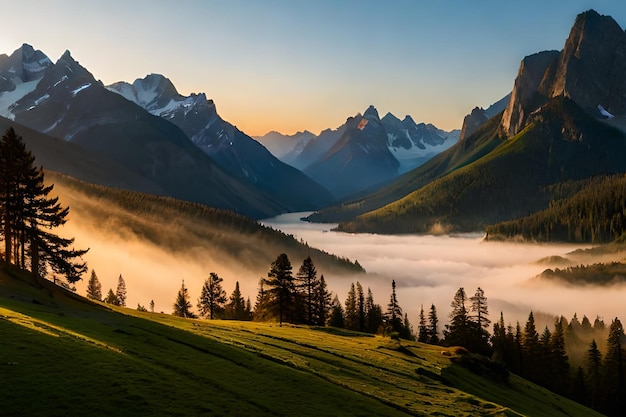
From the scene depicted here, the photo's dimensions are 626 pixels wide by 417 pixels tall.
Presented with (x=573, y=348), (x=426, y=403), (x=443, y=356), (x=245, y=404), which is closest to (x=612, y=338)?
(x=573, y=348)

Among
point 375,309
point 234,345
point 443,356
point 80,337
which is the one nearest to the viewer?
point 80,337

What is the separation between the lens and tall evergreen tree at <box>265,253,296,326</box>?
293 feet

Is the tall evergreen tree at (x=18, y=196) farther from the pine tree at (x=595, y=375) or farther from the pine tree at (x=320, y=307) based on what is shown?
the pine tree at (x=595, y=375)

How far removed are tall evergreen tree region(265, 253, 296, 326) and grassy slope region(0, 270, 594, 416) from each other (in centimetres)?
2615

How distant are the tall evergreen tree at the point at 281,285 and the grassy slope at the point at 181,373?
26.2 m

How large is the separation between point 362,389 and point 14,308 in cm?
3321

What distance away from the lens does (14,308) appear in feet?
134

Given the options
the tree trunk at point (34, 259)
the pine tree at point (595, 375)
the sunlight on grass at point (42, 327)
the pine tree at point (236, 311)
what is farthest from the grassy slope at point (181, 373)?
the pine tree at point (595, 375)

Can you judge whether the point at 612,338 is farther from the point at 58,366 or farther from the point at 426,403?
the point at 58,366

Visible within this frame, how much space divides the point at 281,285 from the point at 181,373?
190 feet

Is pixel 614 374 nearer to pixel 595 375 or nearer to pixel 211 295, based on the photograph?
pixel 595 375

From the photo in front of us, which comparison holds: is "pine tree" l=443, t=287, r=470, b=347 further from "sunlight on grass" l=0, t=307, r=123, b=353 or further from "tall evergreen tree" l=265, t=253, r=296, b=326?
"sunlight on grass" l=0, t=307, r=123, b=353

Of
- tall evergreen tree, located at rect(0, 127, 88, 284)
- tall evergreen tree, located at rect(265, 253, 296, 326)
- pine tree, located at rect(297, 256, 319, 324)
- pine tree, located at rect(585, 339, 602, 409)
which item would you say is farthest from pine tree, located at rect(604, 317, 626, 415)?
tall evergreen tree, located at rect(0, 127, 88, 284)

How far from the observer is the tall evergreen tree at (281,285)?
8925 centimetres
